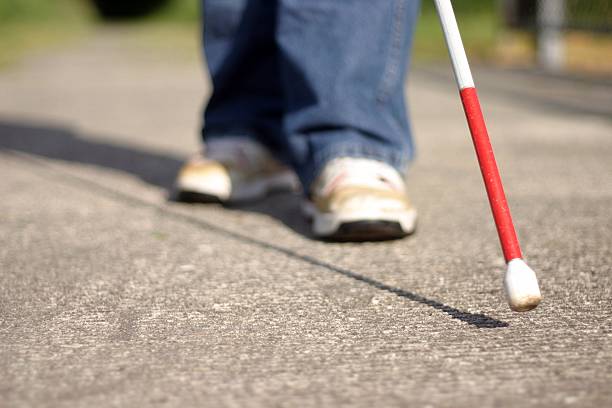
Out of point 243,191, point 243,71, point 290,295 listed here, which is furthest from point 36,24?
point 290,295

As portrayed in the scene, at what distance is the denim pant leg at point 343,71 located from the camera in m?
1.67

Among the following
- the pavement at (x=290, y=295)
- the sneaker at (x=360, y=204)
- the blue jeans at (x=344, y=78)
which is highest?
the blue jeans at (x=344, y=78)

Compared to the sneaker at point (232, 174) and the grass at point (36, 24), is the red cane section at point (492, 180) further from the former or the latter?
the grass at point (36, 24)

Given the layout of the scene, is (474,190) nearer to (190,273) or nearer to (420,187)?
(420,187)

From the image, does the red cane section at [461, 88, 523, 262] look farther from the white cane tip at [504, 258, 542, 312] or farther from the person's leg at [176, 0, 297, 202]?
the person's leg at [176, 0, 297, 202]

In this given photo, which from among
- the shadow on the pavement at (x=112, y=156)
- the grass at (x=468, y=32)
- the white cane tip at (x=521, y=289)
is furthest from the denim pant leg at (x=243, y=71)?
the grass at (x=468, y=32)

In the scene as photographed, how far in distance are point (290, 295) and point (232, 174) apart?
27.9 inches

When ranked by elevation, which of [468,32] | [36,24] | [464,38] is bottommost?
[36,24]

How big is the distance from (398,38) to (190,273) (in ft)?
2.13

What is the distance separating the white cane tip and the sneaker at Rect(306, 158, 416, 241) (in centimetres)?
50

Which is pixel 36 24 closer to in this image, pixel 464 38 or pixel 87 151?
pixel 464 38

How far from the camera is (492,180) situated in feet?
3.64

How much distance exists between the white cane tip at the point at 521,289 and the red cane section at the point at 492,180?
1.1 inches

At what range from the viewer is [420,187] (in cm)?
210
